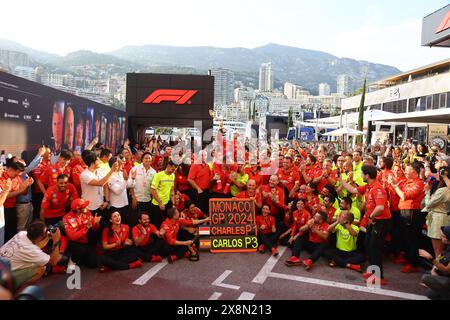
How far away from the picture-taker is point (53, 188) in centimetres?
564

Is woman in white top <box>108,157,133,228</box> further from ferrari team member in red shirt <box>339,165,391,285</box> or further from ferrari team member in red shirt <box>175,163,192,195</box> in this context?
ferrari team member in red shirt <box>339,165,391,285</box>

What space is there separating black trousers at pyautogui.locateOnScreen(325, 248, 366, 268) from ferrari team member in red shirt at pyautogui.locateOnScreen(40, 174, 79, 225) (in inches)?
179

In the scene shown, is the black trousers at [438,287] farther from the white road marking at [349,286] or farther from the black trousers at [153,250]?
the black trousers at [153,250]

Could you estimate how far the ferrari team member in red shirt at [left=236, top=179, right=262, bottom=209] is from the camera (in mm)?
6895

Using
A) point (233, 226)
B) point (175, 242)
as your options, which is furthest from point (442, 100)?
point (175, 242)

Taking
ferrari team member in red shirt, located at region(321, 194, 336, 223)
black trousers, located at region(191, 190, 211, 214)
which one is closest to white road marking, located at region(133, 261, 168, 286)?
black trousers, located at region(191, 190, 211, 214)

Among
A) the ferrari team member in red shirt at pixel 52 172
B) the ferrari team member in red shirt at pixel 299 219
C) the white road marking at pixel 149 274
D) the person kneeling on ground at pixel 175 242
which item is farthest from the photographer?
the ferrari team member in red shirt at pixel 299 219

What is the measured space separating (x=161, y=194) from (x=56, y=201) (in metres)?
1.84

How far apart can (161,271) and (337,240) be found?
3.11 metres

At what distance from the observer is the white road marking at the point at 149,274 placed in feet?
16.1

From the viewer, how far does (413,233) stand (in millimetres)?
5750

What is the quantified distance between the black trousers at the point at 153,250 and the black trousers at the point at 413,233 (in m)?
4.16

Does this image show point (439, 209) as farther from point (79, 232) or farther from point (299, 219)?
point (79, 232)

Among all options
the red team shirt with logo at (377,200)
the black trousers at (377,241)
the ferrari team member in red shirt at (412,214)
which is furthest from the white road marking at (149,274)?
the ferrari team member in red shirt at (412,214)
